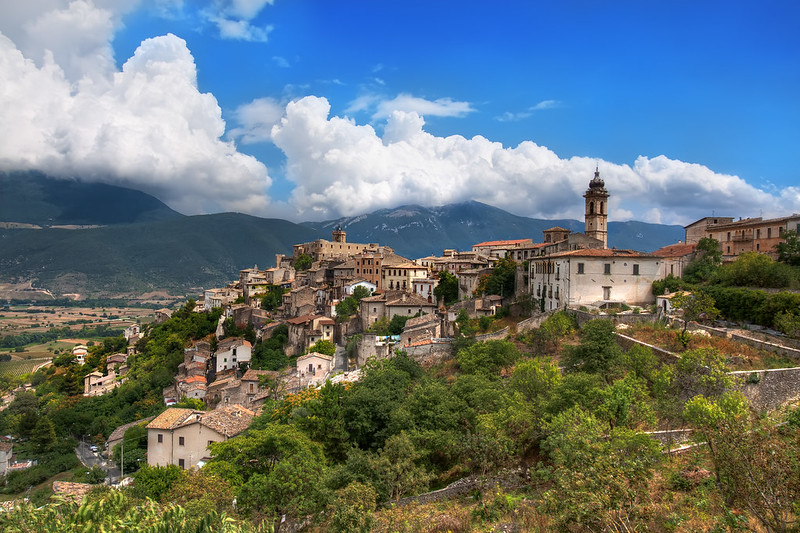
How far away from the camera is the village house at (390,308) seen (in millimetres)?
48944

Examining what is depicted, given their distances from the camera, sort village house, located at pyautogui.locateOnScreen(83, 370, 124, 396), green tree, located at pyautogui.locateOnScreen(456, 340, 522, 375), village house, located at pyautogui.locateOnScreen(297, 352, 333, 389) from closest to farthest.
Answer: green tree, located at pyautogui.locateOnScreen(456, 340, 522, 375) < village house, located at pyautogui.locateOnScreen(297, 352, 333, 389) < village house, located at pyautogui.locateOnScreen(83, 370, 124, 396)

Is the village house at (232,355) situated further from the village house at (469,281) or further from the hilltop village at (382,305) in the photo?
the village house at (469,281)

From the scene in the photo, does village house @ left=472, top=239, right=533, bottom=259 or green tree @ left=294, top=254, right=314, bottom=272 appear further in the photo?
green tree @ left=294, top=254, right=314, bottom=272

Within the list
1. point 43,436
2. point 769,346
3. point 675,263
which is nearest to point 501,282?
point 675,263

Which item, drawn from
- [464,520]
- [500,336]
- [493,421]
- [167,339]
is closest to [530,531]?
[464,520]

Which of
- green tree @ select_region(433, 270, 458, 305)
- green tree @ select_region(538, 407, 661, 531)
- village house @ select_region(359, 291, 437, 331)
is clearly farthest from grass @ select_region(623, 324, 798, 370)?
green tree @ select_region(433, 270, 458, 305)

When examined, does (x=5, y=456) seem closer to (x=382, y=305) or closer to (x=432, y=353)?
(x=382, y=305)

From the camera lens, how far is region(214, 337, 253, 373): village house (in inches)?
2083

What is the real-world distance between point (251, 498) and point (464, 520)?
8.00m

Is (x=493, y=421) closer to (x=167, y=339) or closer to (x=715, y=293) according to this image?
(x=715, y=293)

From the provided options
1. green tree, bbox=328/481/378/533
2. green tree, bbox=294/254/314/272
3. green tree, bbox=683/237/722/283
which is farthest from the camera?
green tree, bbox=294/254/314/272

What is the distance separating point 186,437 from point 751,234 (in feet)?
173

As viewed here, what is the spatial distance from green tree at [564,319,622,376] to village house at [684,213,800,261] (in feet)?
82.2

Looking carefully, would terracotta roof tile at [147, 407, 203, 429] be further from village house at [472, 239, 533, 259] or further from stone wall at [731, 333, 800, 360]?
village house at [472, 239, 533, 259]
